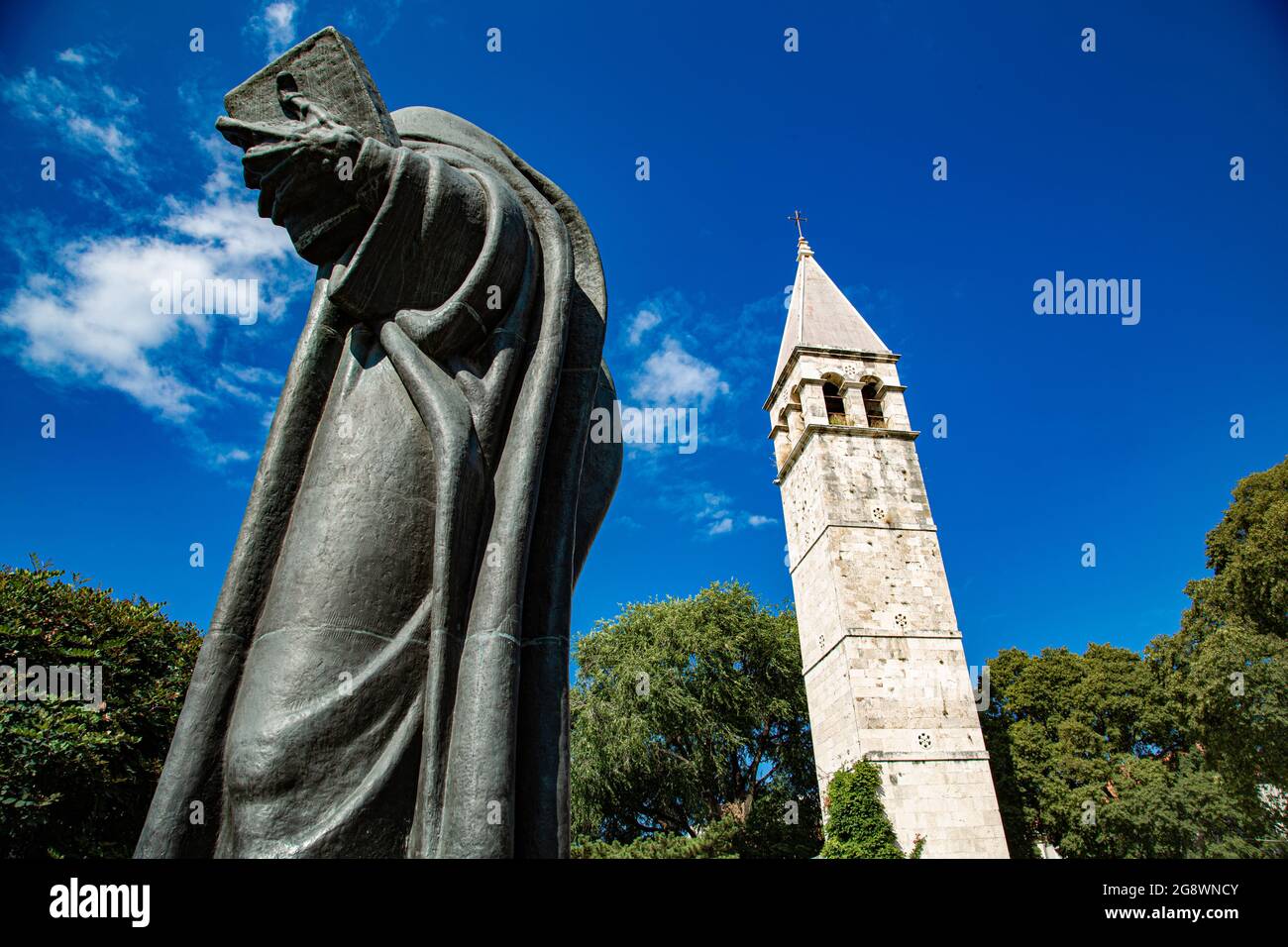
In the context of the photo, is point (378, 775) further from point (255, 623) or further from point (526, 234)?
point (526, 234)

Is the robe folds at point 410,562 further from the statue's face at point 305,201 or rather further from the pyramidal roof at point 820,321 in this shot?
the pyramidal roof at point 820,321

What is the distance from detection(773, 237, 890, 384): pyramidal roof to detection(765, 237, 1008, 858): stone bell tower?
0.33ft

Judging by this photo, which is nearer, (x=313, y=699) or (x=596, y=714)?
(x=313, y=699)

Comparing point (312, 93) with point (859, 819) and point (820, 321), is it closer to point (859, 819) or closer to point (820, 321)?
point (859, 819)

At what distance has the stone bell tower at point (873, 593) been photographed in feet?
76.9

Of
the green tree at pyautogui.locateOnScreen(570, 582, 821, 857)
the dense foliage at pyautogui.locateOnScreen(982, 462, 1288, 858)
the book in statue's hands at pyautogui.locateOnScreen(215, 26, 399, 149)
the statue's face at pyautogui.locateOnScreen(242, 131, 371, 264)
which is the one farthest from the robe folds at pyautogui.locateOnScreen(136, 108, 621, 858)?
the green tree at pyautogui.locateOnScreen(570, 582, 821, 857)

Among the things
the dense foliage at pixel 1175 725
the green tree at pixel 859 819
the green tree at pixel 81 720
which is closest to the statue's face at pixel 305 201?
the green tree at pixel 81 720

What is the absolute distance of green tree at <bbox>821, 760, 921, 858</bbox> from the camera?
A: 2209 cm

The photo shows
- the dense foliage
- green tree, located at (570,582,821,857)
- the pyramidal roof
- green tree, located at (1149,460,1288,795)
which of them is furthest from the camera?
the pyramidal roof

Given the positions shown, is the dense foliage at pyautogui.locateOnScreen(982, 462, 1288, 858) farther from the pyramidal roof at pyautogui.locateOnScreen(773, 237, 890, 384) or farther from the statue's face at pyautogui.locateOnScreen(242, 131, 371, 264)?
the statue's face at pyautogui.locateOnScreen(242, 131, 371, 264)

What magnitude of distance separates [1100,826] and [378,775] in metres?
31.9

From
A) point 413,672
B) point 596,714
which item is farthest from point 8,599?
point 596,714

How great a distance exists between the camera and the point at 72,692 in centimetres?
947
